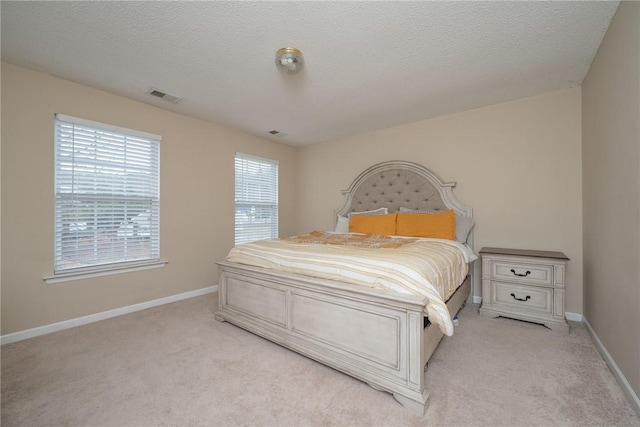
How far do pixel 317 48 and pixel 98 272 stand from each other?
2.95 metres

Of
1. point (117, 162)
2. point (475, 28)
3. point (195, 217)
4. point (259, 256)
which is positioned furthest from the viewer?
point (195, 217)

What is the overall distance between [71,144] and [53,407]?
220 centimetres

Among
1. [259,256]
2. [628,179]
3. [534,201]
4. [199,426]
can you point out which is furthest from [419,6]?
[199,426]

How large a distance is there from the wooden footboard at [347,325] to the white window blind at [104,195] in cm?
144

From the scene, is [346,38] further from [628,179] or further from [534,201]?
[534,201]

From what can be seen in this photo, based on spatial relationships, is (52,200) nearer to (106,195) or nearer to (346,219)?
(106,195)

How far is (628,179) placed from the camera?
1.56m

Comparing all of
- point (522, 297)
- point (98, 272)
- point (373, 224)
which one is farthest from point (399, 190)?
point (98, 272)

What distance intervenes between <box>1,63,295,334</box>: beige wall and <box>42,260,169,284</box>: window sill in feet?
0.16

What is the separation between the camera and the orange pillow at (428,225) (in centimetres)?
292

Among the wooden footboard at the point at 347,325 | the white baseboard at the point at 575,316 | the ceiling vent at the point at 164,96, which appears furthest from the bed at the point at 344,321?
the ceiling vent at the point at 164,96

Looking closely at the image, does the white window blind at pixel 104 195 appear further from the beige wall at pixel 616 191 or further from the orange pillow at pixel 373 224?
the beige wall at pixel 616 191

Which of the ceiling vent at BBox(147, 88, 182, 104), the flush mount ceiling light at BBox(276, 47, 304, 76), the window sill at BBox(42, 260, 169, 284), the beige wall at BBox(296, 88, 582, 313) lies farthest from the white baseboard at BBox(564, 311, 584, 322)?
the ceiling vent at BBox(147, 88, 182, 104)

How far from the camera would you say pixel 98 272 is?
2.68 metres
